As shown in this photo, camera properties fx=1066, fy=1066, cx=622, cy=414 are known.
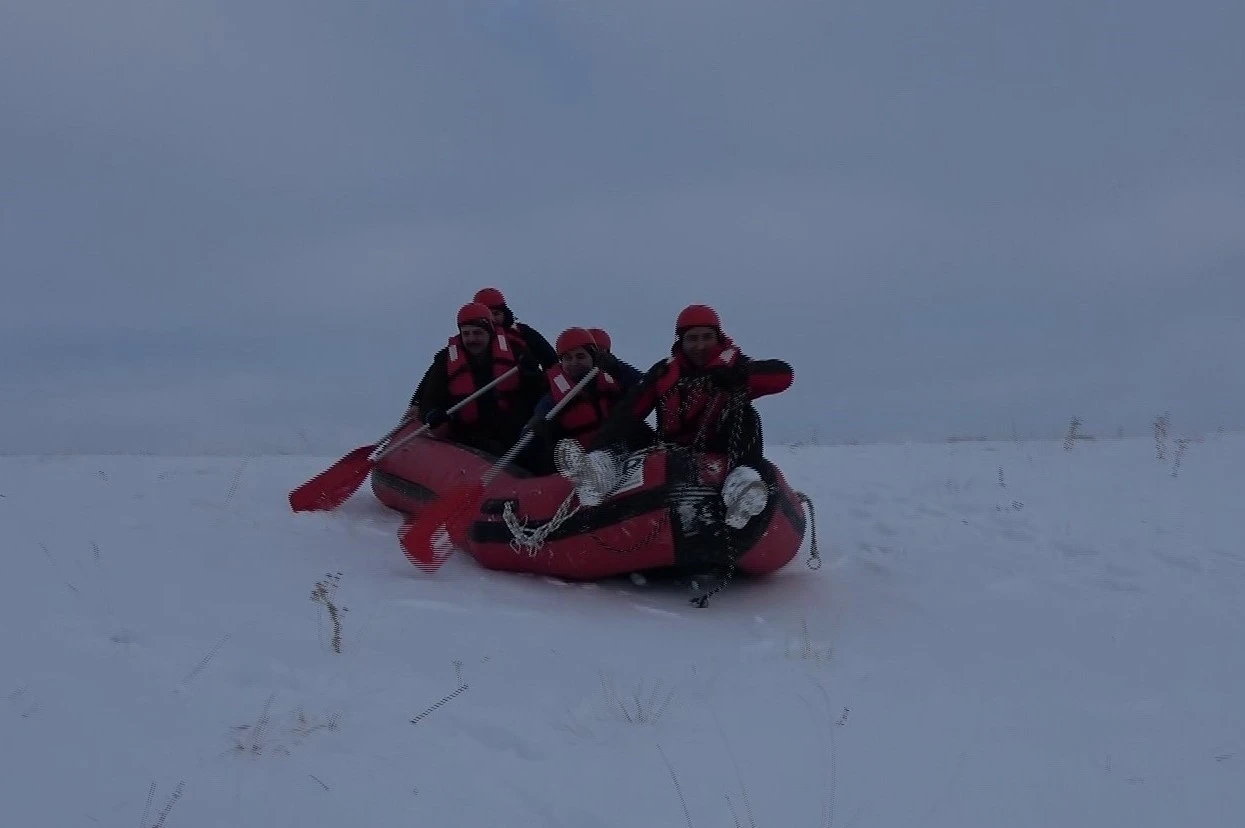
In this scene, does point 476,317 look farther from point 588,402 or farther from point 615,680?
point 615,680

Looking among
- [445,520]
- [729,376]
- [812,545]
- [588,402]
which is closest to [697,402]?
[729,376]

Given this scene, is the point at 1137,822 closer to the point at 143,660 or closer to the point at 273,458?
the point at 143,660

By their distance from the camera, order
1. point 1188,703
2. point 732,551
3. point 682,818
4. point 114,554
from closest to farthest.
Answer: point 682,818, point 1188,703, point 114,554, point 732,551

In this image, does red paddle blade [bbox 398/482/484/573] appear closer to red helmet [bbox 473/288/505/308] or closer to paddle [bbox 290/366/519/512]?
paddle [bbox 290/366/519/512]

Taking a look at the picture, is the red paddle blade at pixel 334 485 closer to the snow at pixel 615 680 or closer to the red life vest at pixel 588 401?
the snow at pixel 615 680

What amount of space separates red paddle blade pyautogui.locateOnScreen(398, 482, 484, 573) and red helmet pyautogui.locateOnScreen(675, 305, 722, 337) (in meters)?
1.49

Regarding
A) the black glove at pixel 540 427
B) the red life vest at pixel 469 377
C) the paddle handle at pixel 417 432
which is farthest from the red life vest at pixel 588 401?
the red life vest at pixel 469 377

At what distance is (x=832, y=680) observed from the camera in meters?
3.95

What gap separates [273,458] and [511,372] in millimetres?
2965

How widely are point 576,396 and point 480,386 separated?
1317mm

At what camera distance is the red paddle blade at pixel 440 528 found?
217 inches

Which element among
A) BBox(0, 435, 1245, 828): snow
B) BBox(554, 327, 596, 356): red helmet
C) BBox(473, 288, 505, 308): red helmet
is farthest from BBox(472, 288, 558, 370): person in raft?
BBox(0, 435, 1245, 828): snow

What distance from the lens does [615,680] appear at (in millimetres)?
3840

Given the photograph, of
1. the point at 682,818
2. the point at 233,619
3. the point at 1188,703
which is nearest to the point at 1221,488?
the point at 1188,703
